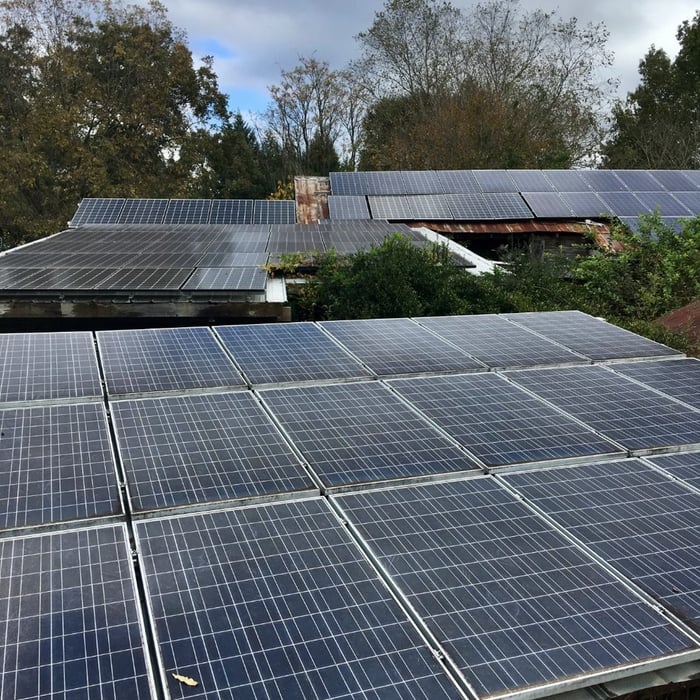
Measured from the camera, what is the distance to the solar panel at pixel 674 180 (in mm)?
20922

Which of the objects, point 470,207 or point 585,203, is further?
point 585,203

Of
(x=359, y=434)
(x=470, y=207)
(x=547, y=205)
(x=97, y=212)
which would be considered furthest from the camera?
(x=547, y=205)

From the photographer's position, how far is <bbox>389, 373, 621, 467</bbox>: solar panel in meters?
4.71

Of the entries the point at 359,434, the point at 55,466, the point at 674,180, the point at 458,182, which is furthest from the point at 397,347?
the point at 674,180

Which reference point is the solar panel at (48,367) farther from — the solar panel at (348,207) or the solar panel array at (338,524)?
the solar panel at (348,207)

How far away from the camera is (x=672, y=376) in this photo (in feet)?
20.6

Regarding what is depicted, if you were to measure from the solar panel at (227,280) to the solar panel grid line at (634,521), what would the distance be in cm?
654

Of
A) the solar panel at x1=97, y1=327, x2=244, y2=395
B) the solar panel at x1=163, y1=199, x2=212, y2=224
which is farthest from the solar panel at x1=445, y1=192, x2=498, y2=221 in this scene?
the solar panel at x1=97, y1=327, x2=244, y2=395

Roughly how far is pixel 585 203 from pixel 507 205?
2.35m

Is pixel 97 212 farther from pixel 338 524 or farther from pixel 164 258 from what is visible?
pixel 338 524

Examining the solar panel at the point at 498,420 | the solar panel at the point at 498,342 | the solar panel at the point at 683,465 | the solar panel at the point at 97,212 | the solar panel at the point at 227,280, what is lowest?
the solar panel at the point at 683,465

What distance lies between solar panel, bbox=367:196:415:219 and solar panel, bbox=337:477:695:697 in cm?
1568

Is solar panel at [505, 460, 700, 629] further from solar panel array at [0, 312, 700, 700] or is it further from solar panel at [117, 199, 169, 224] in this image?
solar panel at [117, 199, 169, 224]

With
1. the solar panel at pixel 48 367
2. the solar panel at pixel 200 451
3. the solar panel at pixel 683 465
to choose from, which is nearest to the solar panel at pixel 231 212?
the solar panel at pixel 48 367
